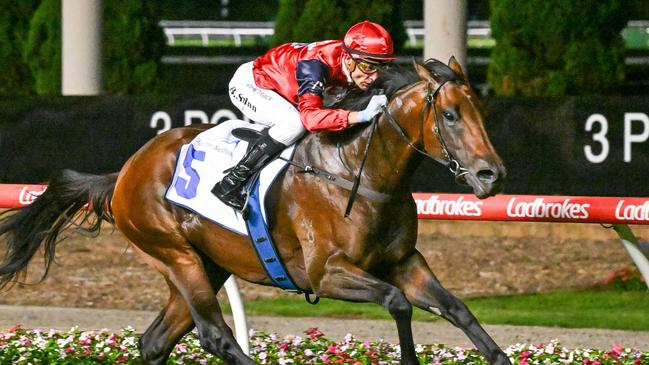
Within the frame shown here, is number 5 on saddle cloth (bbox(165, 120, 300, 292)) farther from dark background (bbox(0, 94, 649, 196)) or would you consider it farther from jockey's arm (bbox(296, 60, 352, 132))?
dark background (bbox(0, 94, 649, 196))

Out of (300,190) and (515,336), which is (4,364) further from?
(515,336)

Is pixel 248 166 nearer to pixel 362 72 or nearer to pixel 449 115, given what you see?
pixel 362 72

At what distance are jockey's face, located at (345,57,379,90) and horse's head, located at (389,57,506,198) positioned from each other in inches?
7.8

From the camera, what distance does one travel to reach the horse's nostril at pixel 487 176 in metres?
5.27

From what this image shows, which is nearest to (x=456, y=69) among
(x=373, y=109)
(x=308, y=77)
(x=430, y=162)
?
(x=373, y=109)

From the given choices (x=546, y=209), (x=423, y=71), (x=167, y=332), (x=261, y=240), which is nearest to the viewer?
(x=423, y=71)

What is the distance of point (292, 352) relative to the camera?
23.5 feet

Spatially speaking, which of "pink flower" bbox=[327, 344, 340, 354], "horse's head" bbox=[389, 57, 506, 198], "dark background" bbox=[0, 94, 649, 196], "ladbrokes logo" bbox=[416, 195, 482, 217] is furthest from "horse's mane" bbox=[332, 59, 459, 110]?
"dark background" bbox=[0, 94, 649, 196]

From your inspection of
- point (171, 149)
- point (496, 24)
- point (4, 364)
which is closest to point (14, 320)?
point (4, 364)

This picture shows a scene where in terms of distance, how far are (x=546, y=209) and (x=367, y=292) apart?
1.97 m

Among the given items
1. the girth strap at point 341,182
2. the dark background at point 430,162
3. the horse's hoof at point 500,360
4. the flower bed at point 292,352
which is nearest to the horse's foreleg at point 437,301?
the horse's hoof at point 500,360

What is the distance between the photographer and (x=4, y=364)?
6906mm

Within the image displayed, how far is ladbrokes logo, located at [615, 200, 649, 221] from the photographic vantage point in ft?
22.9

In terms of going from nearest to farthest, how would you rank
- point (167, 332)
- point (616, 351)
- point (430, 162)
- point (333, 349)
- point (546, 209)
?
point (167, 332) → point (616, 351) → point (333, 349) → point (546, 209) → point (430, 162)
